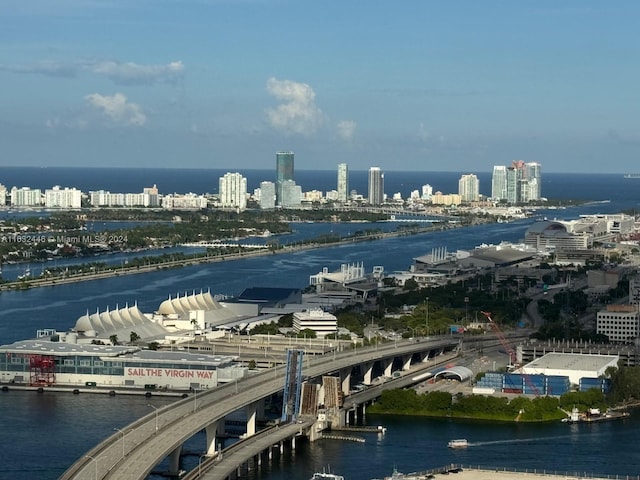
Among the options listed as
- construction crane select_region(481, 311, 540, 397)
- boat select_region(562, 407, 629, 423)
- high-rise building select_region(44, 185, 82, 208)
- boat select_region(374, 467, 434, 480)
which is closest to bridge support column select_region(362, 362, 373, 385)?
construction crane select_region(481, 311, 540, 397)

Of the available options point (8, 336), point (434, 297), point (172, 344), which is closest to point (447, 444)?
point (172, 344)

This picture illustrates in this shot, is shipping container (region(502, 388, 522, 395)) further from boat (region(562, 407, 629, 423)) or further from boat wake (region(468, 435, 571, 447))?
boat wake (region(468, 435, 571, 447))

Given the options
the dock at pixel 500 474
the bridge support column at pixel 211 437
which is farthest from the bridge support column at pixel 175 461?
the dock at pixel 500 474

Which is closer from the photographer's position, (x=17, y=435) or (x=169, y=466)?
(x=169, y=466)

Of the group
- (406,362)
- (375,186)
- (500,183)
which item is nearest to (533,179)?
(500,183)

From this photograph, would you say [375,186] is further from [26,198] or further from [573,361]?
[573,361]

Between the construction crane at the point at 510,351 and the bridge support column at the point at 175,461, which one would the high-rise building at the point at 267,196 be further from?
the bridge support column at the point at 175,461

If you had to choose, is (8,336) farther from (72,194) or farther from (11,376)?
(72,194)
